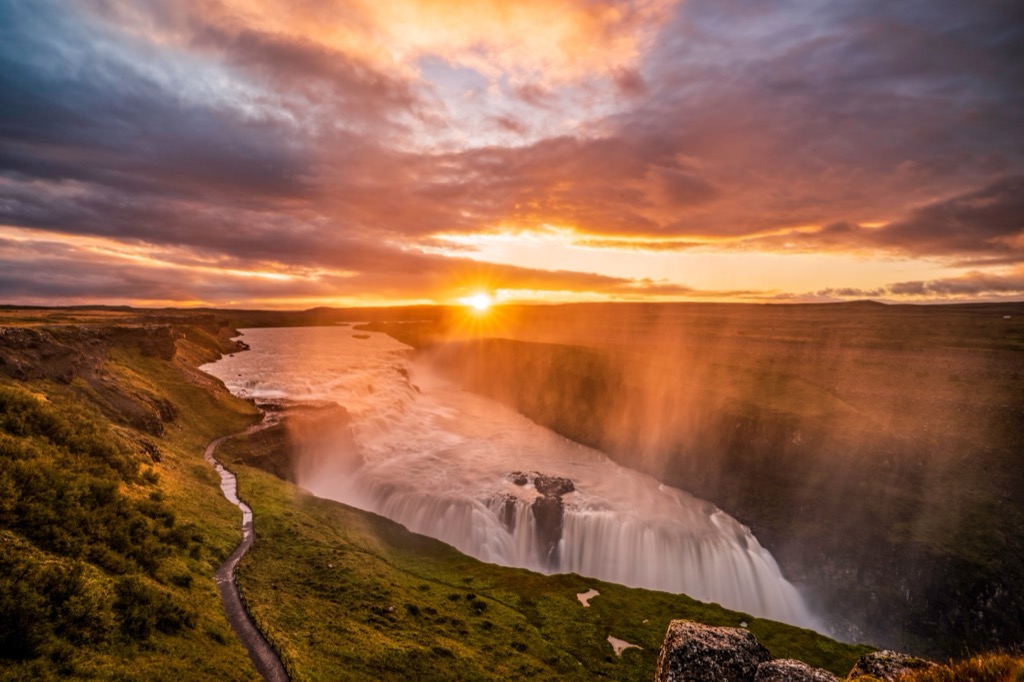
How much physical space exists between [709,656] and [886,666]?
12.4 ft

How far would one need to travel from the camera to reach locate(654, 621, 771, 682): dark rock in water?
1130 cm

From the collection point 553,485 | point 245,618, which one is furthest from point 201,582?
point 553,485

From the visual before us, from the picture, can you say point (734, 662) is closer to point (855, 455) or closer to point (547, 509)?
point (547, 509)

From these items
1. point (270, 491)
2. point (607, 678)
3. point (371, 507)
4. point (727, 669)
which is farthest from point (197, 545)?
point (371, 507)

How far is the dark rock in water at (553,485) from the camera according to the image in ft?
180

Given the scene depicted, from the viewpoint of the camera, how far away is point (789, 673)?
Answer: 1078 cm

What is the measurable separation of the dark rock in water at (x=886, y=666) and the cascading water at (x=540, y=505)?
37.4m

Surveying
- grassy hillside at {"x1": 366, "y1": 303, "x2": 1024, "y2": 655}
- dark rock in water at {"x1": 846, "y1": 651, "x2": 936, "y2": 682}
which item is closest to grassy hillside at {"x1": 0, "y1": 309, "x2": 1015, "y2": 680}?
grassy hillside at {"x1": 366, "y1": 303, "x2": 1024, "y2": 655}

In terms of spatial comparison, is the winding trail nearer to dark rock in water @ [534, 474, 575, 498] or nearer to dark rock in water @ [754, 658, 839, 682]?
dark rock in water @ [754, 658, 839, 682]

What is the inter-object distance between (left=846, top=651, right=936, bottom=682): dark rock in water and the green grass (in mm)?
17247

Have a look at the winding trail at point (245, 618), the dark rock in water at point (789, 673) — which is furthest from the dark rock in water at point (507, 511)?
the dark rock in water at point (789, 673)

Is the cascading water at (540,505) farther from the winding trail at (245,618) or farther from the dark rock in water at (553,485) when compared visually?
the winding trail at (245,618)

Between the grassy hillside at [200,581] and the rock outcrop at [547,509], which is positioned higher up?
the grassy hillside at [200,581]

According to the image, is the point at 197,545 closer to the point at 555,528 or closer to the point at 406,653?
the point at 406,653
